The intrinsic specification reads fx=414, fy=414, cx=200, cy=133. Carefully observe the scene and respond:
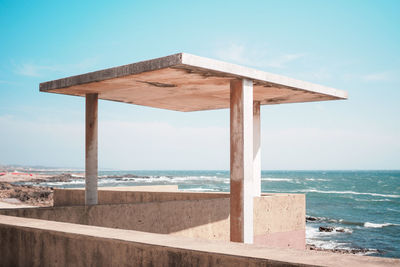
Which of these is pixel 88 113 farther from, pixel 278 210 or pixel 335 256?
pixel 335 256

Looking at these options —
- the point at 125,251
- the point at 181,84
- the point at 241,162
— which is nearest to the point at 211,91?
the point at 181,84

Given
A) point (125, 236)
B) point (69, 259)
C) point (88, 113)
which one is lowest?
point (69, 259)

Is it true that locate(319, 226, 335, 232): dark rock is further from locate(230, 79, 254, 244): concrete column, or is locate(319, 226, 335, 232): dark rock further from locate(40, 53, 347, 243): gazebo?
locate(230, 79, 254, 244): concrete column

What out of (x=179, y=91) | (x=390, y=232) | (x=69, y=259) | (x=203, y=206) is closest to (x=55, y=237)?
(x=69, y=259)

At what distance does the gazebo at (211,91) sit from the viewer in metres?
9.47

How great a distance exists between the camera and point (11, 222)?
5.97 meters

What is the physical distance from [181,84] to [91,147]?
12.5 feet

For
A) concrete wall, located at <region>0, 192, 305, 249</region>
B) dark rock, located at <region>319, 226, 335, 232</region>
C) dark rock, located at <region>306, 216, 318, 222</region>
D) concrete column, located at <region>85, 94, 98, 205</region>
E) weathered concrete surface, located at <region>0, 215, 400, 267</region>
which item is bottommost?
dark rock, located at <region>306, 216, 318, 222</region>

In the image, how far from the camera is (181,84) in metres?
11.2

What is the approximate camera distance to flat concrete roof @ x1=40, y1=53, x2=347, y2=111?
29.9 feet

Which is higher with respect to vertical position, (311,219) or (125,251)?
(125,251)

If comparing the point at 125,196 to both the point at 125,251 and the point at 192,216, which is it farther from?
the point at 125,251

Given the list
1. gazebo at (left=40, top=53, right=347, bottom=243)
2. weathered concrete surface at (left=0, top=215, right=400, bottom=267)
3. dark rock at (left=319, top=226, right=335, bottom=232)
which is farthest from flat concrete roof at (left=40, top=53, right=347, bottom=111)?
dark rock at (left=319, top=226, right=335, bottom=232)

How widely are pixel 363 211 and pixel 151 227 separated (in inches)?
1447
